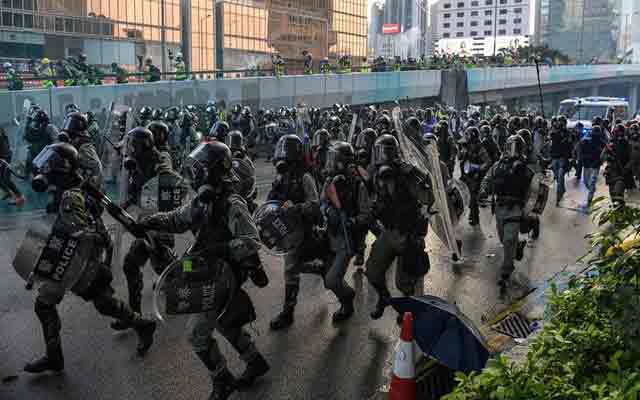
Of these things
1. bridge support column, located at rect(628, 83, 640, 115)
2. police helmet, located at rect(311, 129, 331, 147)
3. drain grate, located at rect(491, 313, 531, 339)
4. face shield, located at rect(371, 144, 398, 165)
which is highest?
bridge support column, located at rect(628, 83, 640, 115)

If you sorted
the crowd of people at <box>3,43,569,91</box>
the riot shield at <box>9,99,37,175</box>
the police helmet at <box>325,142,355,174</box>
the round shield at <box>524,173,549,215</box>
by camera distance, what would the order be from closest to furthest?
the police helmet at <box>325,142,355,174</box>
the round shield at <box>524,173,549,215</box>
the riot shield at <box>9,99,37,175</box>
the crowd of people at <box>3,43,569,91</box>

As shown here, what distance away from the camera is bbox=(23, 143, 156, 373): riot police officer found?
4719mm

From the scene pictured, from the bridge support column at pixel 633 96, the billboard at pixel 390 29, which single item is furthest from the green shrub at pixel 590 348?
the billboard at pixel 390 29

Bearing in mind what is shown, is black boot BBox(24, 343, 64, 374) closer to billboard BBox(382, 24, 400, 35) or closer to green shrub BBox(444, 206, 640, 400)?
green shrub BBox(444, 206, 640, 400)

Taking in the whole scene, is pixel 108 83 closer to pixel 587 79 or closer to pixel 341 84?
pixel 341 84

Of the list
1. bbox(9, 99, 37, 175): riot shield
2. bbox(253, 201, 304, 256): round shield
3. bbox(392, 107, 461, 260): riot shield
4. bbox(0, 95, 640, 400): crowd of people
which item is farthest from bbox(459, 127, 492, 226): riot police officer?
bbox(9, 99, 37, 175): riot shield

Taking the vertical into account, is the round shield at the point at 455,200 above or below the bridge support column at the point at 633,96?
below

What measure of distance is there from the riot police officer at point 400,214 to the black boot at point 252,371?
5.56ft

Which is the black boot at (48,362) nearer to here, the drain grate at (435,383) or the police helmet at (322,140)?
the drain grate at (435,383)

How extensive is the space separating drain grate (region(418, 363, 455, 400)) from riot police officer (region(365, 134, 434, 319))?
1327 millimetres

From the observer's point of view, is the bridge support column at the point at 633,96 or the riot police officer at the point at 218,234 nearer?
the riot police officer at the point at 218,234

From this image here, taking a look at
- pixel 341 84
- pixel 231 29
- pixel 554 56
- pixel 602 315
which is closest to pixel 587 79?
pixel 554 56

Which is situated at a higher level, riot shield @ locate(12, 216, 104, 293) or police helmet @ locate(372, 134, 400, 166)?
police helmet @ locate(372, 134, 400, 166)

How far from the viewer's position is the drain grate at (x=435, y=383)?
4446 millimetres
